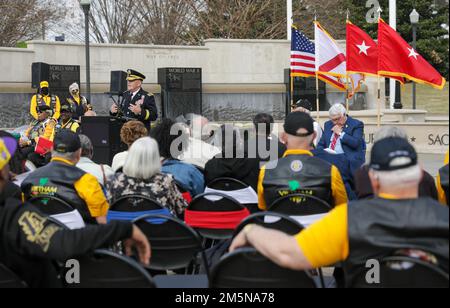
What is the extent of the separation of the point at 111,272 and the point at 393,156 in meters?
1.39

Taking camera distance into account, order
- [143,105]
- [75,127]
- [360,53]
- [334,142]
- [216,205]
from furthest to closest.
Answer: [360,53] → [75,127] → [143,105] → [334,142] → [216,205]

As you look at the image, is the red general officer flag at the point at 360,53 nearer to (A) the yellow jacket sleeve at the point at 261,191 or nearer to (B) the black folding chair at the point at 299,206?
(A) the yellow jacket sleeve at the point at 261,191

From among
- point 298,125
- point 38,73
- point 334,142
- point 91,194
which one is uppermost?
point 38,73

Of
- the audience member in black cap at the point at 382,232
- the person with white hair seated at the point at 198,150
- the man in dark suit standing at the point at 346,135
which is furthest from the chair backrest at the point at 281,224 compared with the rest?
the man in dark suit standing at the point at 346,135

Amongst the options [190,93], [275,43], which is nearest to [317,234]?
[190,93]

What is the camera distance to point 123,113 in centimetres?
1184

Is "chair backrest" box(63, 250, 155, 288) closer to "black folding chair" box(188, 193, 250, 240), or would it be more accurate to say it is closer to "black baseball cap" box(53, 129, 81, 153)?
"black folding chair" box(188, 193, 250, 240)

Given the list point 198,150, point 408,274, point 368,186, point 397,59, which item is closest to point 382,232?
point 408,274

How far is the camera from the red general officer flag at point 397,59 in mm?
11234

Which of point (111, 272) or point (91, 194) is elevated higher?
point (91, 194)

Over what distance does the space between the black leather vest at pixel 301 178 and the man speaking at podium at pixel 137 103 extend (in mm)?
6008

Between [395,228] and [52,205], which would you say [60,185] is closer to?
[52,205]

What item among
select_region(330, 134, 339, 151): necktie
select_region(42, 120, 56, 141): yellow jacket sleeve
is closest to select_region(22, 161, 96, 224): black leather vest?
select_region(330, 134, 339, 151): necktie

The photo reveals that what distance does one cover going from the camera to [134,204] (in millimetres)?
4945
